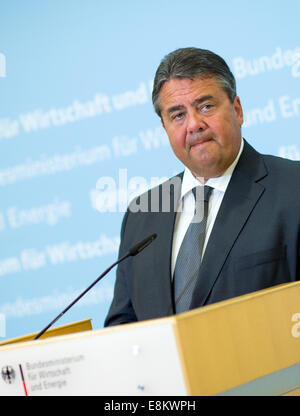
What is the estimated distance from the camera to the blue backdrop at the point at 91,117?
3197 mm

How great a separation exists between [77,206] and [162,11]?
134cm

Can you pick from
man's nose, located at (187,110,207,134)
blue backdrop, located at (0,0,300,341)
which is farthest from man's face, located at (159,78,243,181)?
blue backdrop, located at (0,0,300,341)

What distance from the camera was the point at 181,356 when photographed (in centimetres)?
115

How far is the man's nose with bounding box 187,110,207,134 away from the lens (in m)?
2.04

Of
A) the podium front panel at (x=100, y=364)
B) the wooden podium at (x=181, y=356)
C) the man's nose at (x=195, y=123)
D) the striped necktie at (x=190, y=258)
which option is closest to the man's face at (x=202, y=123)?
the man's nose at (x=195, y=123)

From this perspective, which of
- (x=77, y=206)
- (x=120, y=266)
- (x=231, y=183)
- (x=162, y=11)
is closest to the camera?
(x=231, y=183)

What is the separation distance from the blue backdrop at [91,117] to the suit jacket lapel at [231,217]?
1126mm

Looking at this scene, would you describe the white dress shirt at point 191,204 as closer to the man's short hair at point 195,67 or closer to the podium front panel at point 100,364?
the man's short hair at point 195,67

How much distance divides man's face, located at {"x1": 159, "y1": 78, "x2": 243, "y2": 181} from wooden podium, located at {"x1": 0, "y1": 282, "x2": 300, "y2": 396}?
80cm

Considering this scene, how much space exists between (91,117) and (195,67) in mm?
1706
